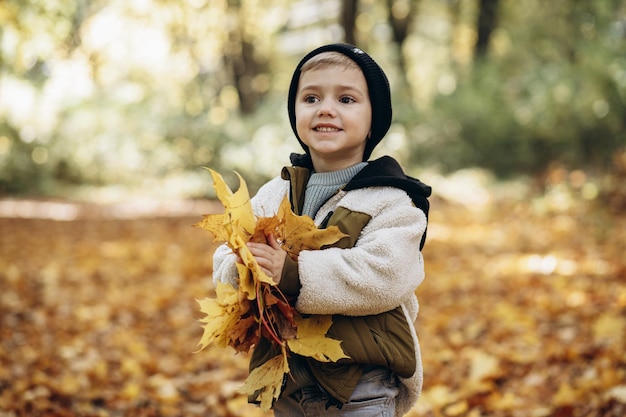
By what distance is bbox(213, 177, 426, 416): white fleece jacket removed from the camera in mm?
1757

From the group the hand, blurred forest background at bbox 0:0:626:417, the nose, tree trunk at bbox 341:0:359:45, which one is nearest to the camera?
the hand

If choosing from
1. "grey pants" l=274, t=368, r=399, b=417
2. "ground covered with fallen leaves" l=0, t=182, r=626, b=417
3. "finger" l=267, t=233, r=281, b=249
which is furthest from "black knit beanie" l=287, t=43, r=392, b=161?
"ground covered with fallen leaves" l=0, t=182, r=626, b=417

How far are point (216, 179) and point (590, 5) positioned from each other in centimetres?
1355

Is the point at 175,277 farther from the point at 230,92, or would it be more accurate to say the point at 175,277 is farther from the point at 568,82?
the point at 230,92

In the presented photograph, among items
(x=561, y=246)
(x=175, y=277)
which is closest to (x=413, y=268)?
(x=175, y=277)

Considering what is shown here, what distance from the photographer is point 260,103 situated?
15.4 m

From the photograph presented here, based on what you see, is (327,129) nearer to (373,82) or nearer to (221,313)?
(373,82)

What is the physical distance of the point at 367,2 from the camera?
1944cm

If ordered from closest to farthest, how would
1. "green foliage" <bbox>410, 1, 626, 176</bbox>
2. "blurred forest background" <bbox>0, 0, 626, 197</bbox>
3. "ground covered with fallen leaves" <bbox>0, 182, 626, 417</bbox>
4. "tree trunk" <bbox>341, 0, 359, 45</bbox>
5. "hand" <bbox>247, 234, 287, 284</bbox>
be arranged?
"hand" <bbox>247, 234, 287, 284</bbox> → "ground covered with fallen leaves" <bbox>0, 182, 626, 417</bbox> → "green foliage" <bbox>410, 1, 626, 176</bbox> → "tree trunk" <bbox>341, 0, 359, 45</bbox> → "blurred forest background" <bbox>0, 0, 626, 197</bbox>

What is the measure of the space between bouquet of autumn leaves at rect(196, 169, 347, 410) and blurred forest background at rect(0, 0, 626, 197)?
9415 millimetres

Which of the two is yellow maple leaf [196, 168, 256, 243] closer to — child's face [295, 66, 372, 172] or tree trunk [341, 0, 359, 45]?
child's face [295, 66, 372, 172]

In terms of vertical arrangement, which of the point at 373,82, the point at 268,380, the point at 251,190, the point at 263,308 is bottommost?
the point at 251,190

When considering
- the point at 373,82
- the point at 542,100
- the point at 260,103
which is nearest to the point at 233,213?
the point at 373,82

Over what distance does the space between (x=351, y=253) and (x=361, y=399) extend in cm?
46
